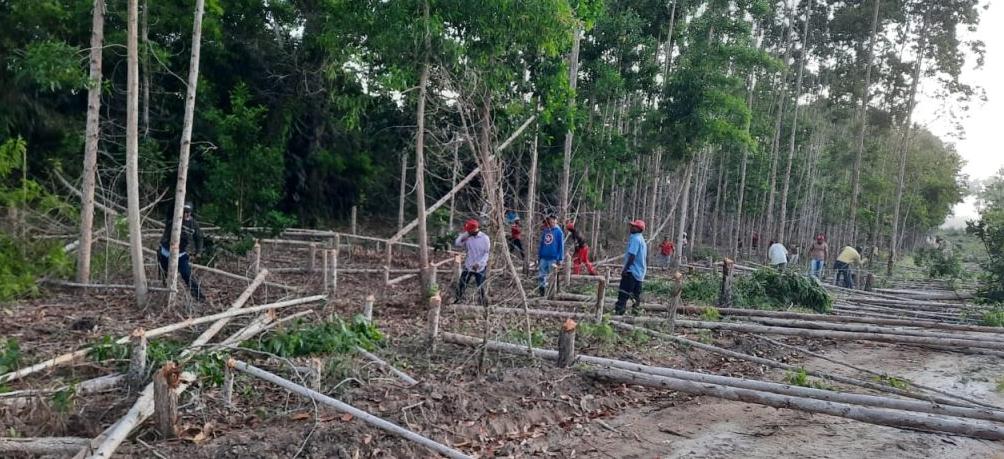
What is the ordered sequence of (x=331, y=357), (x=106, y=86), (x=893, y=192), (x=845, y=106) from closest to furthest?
(x=331, y=357) < (x=106, y=86) < (x=845, y=106) < (x=893, y=192)

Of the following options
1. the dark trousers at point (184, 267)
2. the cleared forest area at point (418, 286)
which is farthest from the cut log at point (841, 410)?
the dark trousers at point (184, 267)

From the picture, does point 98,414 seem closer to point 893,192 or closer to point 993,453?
point 993,453

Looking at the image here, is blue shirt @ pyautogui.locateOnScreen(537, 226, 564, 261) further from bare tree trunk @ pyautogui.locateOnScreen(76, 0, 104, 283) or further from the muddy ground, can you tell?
bare tree trunk @ pyautogui.locateOnScreen(76, 0, 104, 283)

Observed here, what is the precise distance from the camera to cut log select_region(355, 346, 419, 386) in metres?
6.09

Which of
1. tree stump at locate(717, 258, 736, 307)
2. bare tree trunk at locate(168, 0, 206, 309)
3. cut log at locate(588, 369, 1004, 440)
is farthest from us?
tree stump at locate(717, 258, 736, 307)

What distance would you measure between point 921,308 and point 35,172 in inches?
749

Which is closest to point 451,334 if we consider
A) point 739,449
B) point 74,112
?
point 739,449

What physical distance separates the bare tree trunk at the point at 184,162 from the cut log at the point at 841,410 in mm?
6040

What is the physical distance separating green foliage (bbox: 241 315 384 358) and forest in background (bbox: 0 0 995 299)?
1.93 meters

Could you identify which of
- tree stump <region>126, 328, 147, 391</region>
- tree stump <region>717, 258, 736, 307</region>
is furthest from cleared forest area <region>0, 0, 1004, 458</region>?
tree stump <region>717, 258, 736, 307</region>

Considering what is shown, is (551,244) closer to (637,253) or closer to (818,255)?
(637,253)

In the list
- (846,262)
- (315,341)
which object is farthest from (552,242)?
(846,262)

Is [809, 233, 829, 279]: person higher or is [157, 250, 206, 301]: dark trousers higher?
[809, 233, 829, 279]: person

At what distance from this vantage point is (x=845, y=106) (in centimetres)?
3161
